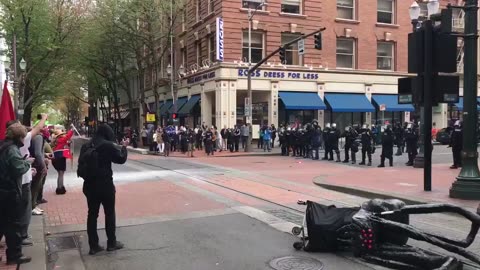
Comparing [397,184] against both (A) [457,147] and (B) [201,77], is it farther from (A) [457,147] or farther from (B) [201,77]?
(B) [201,77]

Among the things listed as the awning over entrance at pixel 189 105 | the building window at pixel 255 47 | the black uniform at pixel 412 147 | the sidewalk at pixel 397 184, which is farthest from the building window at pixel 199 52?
the sidewalk at pixel 397 184

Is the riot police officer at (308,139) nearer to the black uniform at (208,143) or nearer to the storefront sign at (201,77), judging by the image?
the black uniform at (208,143)

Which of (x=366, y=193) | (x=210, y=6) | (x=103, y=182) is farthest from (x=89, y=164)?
(x=210, y=6)

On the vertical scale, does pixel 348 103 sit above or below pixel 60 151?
above

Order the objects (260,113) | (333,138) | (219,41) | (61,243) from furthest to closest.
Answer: (260,113) < (219,41) < (333,138) < (61,243)

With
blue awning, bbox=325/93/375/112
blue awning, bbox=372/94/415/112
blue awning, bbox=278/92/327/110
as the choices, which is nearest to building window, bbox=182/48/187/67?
blue awning, bbox=278/92/327/110

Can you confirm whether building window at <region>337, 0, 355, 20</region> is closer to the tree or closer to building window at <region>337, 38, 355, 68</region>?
building window at <region>337, 38, 355, 68</region>

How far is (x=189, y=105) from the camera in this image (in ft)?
127

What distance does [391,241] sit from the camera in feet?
19.6

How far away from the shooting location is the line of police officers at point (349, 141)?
19109 millimetres

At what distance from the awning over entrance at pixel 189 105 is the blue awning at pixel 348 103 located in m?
10.0

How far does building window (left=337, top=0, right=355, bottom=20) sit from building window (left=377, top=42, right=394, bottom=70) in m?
3.32

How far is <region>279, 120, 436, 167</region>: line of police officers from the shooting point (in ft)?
62.7

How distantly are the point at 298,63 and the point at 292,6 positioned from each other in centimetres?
424
